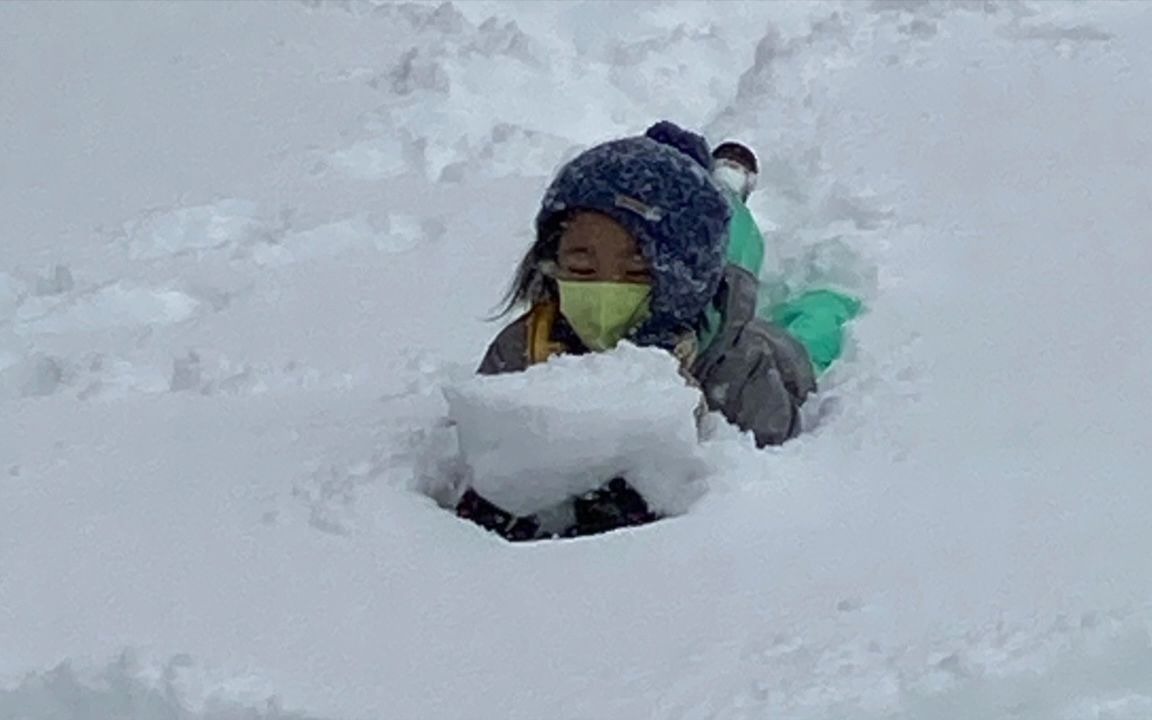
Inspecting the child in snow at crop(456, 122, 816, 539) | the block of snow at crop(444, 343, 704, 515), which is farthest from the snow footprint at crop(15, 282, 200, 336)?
the block of snow at crop(444, 343, 704, 515)

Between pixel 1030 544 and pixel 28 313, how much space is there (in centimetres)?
284

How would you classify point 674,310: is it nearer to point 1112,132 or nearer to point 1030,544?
point 1030,544

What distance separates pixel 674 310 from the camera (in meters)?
3.70

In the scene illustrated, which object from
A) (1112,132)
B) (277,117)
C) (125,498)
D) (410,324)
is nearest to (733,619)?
(125,498)

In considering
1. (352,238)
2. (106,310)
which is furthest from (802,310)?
(106,310)

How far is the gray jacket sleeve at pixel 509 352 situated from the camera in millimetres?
3799

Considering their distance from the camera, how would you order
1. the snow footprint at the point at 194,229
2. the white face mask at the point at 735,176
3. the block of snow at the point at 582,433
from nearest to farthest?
the block of snow at the point at 582,433 → the white face mask at the point at 735,176 → the snow footprint at the point at 194,229

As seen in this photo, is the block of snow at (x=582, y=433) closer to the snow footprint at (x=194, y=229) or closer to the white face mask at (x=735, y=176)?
the white face mask at (x=735, y=176)

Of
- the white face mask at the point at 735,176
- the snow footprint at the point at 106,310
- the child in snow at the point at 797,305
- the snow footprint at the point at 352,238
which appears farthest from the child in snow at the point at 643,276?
the snow footprint at the point at 352,238

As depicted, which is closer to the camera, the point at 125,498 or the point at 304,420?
the point at 125,498

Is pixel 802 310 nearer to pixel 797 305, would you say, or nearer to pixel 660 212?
pixel 797 305

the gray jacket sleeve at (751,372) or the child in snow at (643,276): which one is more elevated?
the child in snow at (643,276)

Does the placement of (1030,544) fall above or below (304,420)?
above

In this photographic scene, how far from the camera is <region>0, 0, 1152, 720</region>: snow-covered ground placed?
282 centimetres
